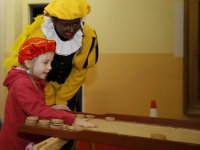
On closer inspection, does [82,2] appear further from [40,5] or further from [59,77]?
[40,5]

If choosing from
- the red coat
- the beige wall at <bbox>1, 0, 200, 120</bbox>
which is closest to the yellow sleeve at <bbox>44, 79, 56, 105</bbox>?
the red coat

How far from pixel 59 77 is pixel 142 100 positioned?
1.55m

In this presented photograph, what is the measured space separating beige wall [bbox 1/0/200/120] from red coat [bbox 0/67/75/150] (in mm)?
1859

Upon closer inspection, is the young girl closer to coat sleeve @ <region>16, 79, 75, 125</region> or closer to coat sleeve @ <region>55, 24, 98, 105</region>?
coat sleeve @ <region>16, 79, 75, 125</region>

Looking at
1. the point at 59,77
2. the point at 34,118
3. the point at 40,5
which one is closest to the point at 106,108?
the point at 59,77

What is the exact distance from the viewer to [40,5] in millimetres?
3426

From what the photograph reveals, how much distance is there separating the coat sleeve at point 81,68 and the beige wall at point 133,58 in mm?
1259

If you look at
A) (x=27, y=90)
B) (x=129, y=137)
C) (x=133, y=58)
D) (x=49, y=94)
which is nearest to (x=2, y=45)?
(x=49, y=94)

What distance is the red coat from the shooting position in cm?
131

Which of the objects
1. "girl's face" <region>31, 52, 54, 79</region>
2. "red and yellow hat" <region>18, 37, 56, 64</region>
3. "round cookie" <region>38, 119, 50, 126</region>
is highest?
"red and yellow hat" <region>18, 37, 56, 64</region>

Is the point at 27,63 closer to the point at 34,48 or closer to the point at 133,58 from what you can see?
the point at 34,48

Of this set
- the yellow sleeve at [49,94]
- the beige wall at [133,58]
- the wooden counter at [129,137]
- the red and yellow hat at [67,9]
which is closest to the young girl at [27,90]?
the wooden counter at [129,137]

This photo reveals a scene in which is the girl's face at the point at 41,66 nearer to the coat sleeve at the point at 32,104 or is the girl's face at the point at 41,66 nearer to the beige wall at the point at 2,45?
the coat sleeve at the point at 32,104

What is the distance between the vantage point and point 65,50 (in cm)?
185
